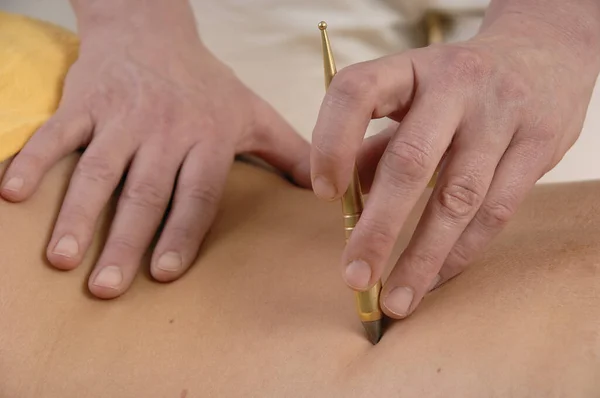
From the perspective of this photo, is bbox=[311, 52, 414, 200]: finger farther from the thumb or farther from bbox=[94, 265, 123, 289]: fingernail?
the thumb

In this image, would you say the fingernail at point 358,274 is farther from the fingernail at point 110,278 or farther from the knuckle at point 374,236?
the fingernail at point 110,278

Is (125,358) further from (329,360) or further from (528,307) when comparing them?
(528,307)

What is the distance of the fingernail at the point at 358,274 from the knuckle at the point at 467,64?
171mm

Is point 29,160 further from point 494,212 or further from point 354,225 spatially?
point 494,212

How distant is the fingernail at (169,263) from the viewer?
649 millimetres

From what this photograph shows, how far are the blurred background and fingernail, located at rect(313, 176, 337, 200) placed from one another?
0.54 meters

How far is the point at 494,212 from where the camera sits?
0.58 m

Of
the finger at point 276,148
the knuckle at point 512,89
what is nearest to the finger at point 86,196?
the finger at point 276,148

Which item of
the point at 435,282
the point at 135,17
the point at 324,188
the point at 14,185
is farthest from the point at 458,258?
the point at 135,17

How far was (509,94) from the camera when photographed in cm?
59

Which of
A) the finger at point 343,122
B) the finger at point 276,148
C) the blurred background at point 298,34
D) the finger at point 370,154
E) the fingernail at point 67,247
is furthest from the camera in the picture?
the blurred background at point 298,34

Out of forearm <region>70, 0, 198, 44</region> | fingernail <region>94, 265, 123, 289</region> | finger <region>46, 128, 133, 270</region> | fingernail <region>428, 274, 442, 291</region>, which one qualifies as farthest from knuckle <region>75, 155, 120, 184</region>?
fingernail <region>428, 274, 442, 291</region>

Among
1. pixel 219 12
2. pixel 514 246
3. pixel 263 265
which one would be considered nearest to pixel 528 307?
pixel 514 246

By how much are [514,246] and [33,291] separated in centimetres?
42
